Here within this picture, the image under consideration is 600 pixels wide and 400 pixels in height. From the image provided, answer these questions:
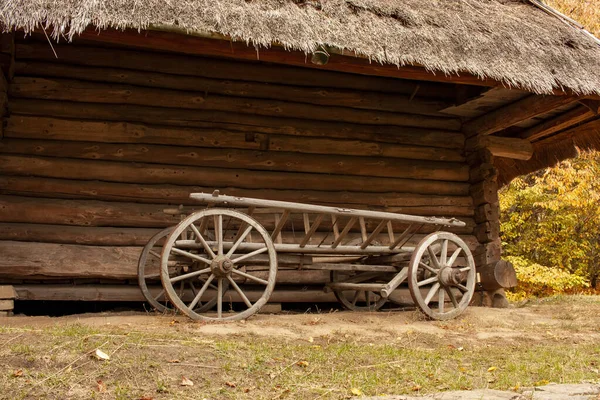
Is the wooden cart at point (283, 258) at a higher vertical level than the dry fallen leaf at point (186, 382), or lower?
higher

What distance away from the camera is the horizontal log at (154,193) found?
6.46m

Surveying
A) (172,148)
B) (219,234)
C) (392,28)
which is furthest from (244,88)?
(219,234)

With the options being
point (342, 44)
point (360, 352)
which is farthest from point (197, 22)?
point (360, 352)

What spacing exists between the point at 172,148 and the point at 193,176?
369mm

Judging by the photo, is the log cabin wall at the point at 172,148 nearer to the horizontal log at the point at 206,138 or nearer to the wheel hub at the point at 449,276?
the horizontal log at the point at 206,138

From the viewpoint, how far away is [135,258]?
21.7ft

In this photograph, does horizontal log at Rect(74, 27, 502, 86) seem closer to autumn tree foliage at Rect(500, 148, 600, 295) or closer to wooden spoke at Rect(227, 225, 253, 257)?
wooden spoke at Rect(227, 225, 253, 257)

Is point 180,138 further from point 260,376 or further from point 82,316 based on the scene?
point 260,376

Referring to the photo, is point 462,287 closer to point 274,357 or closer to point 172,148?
point 274,357

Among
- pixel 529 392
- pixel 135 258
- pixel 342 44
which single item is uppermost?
pixel 342 44

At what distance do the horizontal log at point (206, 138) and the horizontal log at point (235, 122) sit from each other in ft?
0.19

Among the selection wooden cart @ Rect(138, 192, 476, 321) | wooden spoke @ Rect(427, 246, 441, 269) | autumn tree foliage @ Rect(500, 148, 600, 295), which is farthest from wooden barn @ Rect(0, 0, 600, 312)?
autumn tree foliage @ Rect(500, 148, 600, 295)

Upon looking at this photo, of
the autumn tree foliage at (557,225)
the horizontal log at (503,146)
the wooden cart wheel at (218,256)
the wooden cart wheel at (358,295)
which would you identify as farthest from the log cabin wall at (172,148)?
the autumn tree foliage at (557,225)

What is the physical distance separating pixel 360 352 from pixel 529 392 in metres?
1.25
